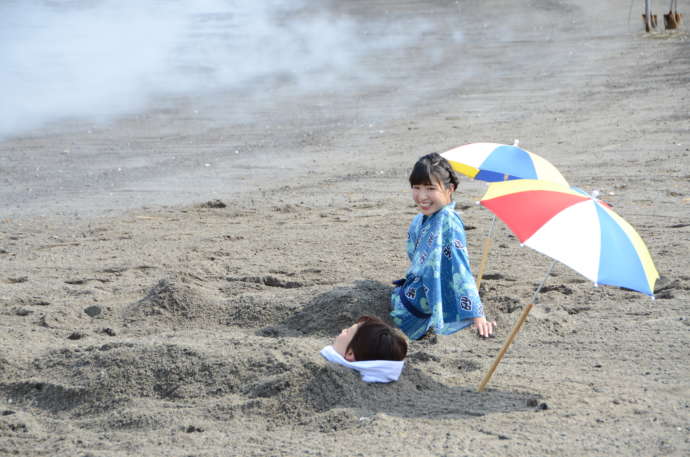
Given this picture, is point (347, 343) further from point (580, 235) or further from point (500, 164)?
point (500, 164)

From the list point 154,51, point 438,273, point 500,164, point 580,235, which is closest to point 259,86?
point 154,51

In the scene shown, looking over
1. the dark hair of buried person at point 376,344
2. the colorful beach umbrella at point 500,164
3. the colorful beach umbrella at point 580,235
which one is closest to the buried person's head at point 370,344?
the dark hair of buried person at point 376,344

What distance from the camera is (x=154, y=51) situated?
1886 centimetres

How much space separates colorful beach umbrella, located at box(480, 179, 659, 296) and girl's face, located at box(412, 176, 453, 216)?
3.34 feet

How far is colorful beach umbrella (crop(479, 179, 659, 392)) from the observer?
3.53 meters

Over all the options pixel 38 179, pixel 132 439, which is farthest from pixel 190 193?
pixel 132 439

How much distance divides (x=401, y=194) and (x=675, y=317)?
150 inches

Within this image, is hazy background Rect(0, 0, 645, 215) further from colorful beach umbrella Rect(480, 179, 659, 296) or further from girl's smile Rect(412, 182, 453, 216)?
colorful beach umbrella Rect(480, 179, 659, 296)

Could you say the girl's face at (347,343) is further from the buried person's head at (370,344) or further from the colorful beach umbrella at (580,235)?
the colorful beach umbrella at (580,235)

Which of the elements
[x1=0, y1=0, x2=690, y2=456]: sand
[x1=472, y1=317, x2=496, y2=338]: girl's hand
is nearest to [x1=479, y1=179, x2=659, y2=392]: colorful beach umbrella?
[x1=0, y1=0, x2=690, y2=456]: sand

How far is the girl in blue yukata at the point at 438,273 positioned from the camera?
4836 mm

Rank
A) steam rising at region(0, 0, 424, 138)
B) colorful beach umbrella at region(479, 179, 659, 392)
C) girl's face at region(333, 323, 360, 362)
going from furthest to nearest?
1. steam rising at region(0, 0, 424, 138)
2. girl's face at region(333, 323, 360, 362)
3. colorful beach umbrella at region(479, 179, 659, 392)

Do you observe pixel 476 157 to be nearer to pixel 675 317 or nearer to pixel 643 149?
pixel 675 317

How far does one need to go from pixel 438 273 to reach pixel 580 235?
4.50 ft
